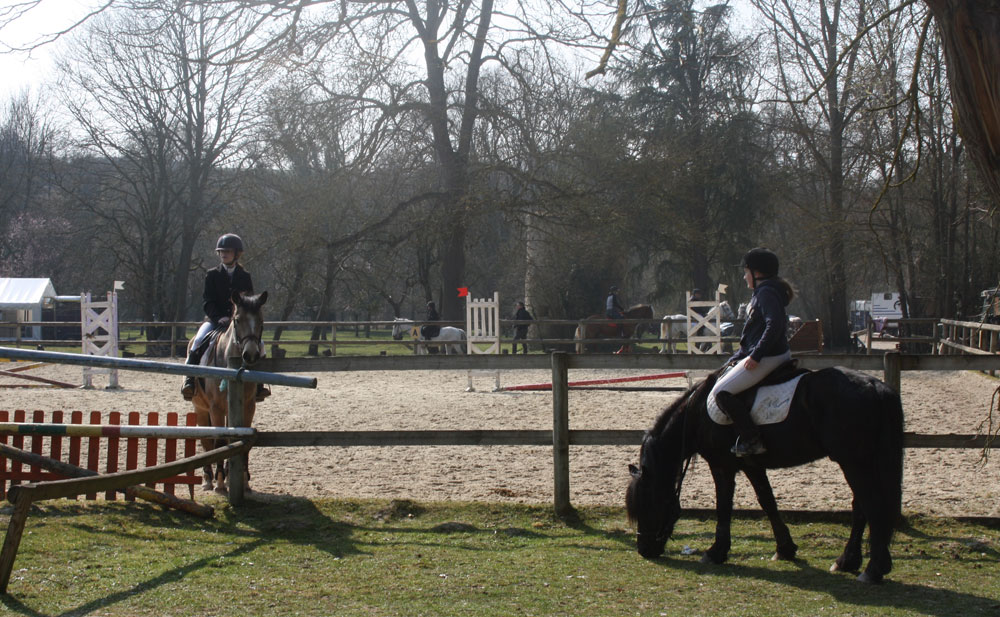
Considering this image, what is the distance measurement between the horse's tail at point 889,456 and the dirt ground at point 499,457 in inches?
67.9

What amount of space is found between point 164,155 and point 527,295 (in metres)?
15.3

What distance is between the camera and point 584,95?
24.7 m

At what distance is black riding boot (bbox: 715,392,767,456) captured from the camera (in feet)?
14.9

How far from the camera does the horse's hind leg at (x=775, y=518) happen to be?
4.72 metres

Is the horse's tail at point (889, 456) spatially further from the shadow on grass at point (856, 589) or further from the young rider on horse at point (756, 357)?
the young rider on horse at point (756, 357)

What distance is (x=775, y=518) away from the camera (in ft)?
15.7

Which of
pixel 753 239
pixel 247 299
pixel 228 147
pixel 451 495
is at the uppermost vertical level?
pixel 228 147

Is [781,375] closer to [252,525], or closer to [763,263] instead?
[763,263]

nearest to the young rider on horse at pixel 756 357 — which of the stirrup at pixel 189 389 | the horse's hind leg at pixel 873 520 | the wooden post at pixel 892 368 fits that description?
the horse's hind leg at pixel 873 520

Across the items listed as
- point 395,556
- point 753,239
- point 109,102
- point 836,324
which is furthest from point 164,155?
point 395,556

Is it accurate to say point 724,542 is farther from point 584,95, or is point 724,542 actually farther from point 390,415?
point 584,95

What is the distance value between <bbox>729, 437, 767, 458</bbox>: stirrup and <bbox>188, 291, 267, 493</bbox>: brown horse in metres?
3.41

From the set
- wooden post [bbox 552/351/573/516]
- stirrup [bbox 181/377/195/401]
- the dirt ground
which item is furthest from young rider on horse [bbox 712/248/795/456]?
stirrup [bbox 181/377/195/401]

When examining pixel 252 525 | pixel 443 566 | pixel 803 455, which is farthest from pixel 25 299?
pixel 803 455
